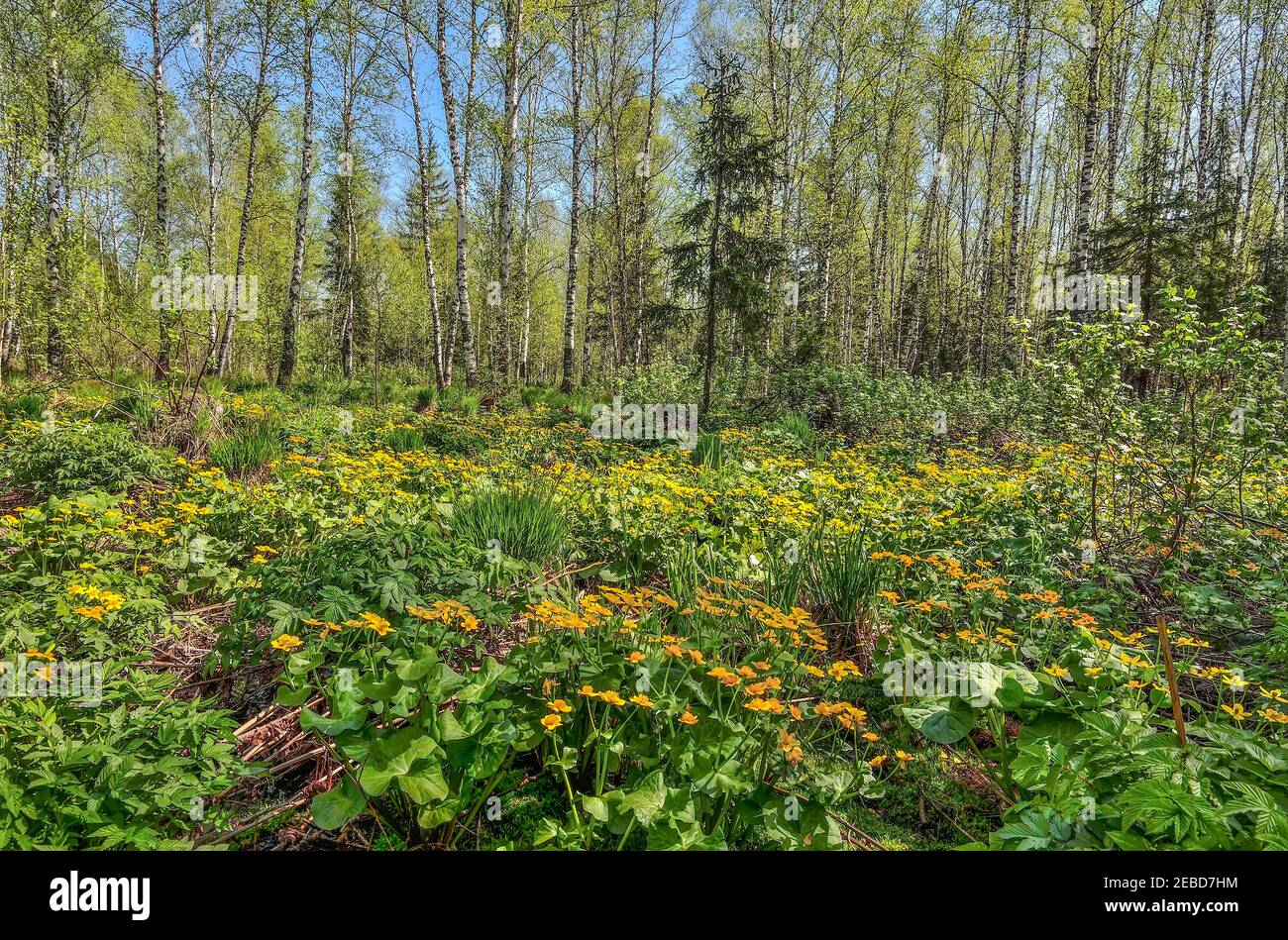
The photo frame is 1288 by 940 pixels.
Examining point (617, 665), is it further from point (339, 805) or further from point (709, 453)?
point (709, 453)

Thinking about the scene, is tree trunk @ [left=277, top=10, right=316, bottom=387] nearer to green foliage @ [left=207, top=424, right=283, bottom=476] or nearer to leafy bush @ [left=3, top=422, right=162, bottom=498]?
green foliage @ [left=207, top=424, right=283, bottom=476]

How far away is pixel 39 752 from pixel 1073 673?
3069 millimetres

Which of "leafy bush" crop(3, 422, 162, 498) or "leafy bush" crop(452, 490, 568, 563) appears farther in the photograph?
"leafy bush" crop(3, 422, 162, 498)

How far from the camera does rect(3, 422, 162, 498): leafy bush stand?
3936 millimetres

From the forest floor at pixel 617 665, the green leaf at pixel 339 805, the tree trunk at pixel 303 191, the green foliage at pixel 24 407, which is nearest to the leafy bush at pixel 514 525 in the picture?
the forest floor at pixel 617 665

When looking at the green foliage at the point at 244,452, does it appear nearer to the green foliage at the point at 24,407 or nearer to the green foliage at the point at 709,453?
the green foliage at the point at 24,407

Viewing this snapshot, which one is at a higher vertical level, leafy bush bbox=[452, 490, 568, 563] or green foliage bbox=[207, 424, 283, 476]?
green foliage bbox=[207, 424, 283, 476]

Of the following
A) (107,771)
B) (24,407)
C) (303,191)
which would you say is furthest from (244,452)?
(303,191)

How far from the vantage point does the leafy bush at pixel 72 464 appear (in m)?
3.94

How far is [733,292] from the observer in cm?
1004

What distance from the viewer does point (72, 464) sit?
3973 mm

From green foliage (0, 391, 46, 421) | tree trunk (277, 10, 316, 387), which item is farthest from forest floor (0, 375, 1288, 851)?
tree trunk (277, 10, 316, 387)

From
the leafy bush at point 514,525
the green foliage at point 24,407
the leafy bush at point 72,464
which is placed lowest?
the leafy bush at point 514,525
